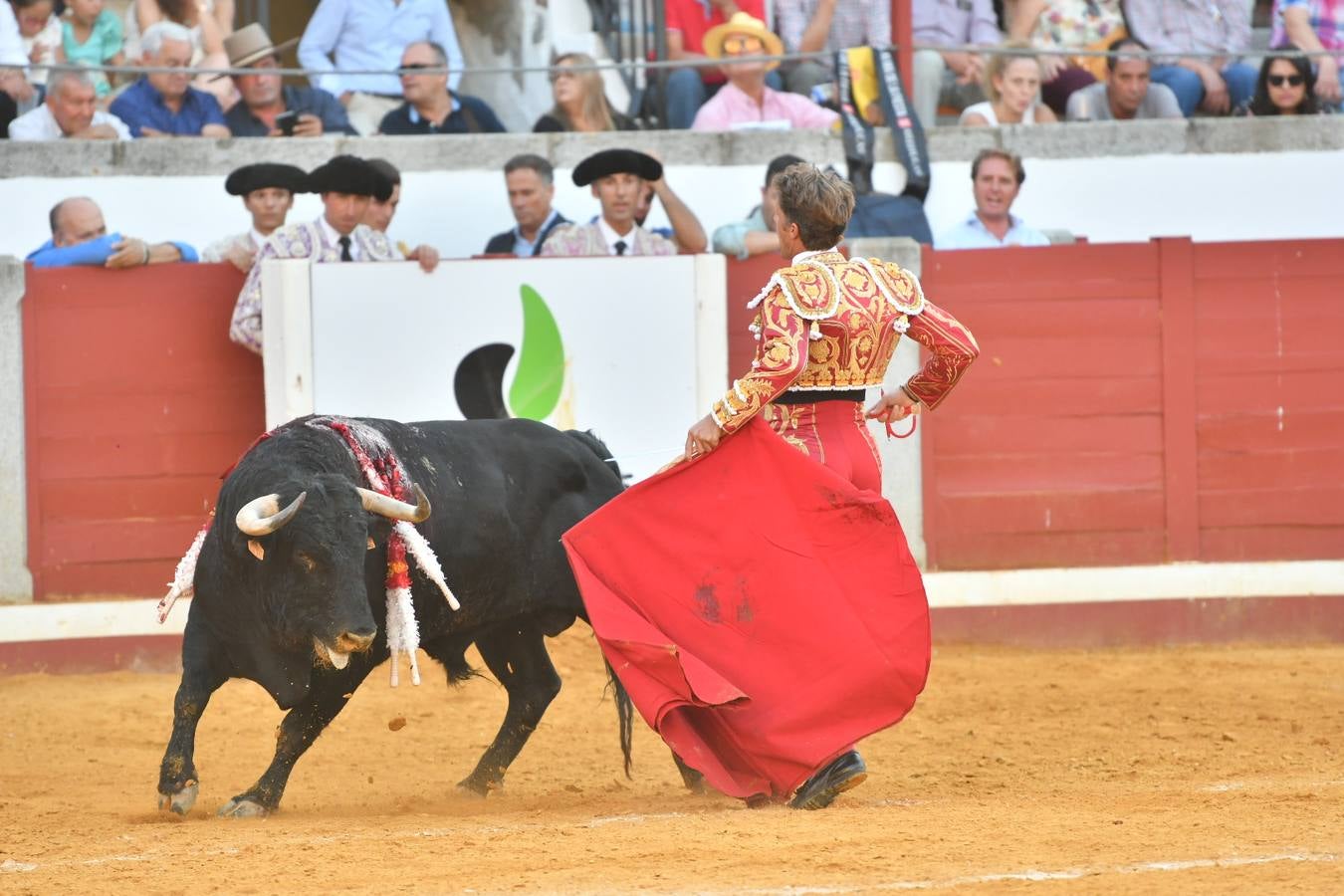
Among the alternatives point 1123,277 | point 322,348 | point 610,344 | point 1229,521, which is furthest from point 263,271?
point 1229,521

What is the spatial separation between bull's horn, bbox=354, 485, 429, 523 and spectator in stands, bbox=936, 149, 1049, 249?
362 cm

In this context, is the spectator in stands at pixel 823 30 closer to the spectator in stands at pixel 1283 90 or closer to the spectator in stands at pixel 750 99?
the spectator in stands at pixel 750 99

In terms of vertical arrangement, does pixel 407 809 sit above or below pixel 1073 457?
below

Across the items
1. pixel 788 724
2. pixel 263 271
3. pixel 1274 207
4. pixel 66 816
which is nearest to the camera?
pixel 788 724

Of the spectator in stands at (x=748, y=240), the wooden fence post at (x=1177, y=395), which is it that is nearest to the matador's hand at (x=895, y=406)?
the spectator in stands at (x=748, y=240)

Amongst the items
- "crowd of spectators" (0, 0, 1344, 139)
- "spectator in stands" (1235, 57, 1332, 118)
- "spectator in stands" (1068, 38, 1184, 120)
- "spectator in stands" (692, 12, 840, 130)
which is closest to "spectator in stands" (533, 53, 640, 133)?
"crowd of spectators" (0, 0, 1344, 139)

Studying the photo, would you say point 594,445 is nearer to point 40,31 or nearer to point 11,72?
point 11,72

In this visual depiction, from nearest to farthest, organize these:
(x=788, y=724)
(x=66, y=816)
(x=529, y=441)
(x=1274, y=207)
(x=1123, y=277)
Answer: (x=788, y=724) < (x=66, y=816) < (x=529, y=441) < (x=1123, y=277) < (x=1274, y=207)

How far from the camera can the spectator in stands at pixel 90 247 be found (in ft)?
22.6

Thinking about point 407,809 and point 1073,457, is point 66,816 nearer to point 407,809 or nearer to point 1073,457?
point 407,809

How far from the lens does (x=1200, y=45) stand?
9.23 metres

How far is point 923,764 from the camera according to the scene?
530cm

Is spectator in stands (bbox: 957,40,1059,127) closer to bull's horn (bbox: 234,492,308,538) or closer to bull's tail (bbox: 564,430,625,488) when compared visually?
bull's tail (bbox: 564,430,625,488)

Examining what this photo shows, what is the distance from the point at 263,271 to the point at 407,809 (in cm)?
270
